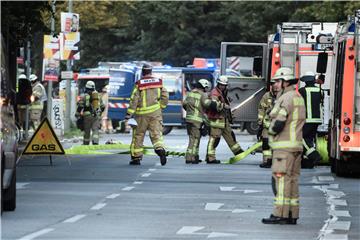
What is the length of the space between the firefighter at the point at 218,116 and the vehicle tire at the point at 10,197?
10.8 meters

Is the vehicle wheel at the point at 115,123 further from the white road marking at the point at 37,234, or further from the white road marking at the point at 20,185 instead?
the white road marking at the point at 37,234

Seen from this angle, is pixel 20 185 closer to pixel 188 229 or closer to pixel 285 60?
pixel 188 229

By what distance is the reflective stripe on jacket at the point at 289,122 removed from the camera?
1464cm

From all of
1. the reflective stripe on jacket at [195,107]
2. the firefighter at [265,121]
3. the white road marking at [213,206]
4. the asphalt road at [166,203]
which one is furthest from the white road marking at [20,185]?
the reflective stripe on jacket at [195,107]

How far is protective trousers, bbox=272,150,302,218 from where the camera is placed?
1452cm

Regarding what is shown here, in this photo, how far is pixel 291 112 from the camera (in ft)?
48.2

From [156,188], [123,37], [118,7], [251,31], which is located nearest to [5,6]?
[156,188]

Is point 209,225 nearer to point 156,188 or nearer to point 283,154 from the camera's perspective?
point 283,154

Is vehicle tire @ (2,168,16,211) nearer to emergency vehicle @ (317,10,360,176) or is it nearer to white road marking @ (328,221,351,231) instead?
white road marking @ (328,221,351,231)

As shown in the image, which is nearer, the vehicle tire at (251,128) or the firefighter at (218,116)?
the firefighter at (218,116)

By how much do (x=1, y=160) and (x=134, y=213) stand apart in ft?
5.84

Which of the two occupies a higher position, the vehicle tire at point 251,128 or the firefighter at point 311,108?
the firefighter at point 311,108

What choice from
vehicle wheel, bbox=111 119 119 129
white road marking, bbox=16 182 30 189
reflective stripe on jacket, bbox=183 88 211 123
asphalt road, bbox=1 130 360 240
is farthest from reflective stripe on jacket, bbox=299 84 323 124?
vehicle wheel, bbox=111 119 119 129

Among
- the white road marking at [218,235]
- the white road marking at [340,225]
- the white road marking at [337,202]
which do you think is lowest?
the white road marking at [337,202]
